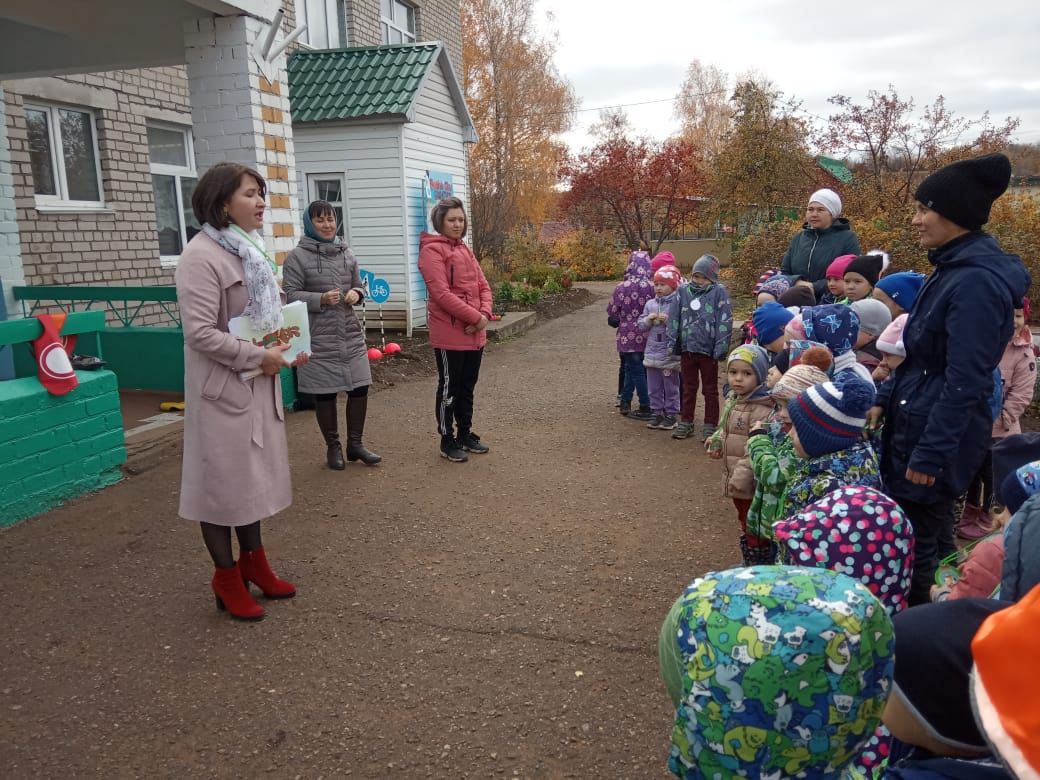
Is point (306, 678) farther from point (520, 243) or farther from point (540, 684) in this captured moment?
point (520, 243)

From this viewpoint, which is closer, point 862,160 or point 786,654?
point 786,654

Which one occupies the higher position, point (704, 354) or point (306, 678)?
point (704, 354)

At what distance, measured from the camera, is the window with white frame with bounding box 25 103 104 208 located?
26.9ft

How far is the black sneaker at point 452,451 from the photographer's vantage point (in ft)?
19.1

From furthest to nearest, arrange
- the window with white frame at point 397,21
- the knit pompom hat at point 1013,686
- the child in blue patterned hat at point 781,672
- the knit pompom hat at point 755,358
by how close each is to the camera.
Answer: the window with white frame at point 397,21 < the knit pompom hat at point 755,358 < the child in blue patterned hat at point 781,672 < the knit pompom hat at point 1013,686

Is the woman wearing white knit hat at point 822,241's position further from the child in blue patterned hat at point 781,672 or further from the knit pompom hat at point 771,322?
the child in blue patterned hat at point 781,672

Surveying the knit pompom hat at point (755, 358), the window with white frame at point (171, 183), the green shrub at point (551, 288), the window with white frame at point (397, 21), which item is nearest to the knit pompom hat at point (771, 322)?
the knit pompom hat at point (755, 358)

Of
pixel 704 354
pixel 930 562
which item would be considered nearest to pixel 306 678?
pixel 930 562

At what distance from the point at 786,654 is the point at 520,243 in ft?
67.9

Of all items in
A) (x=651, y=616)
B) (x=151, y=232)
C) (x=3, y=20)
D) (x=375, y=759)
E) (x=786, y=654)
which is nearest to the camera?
(x=786, y=654)

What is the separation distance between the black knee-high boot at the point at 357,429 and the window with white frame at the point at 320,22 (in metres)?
9.09

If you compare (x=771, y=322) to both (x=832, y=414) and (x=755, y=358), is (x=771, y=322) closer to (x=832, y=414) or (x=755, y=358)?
(x=755, y=358)

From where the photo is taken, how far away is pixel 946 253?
9.06ft

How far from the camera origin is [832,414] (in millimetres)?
2633
